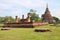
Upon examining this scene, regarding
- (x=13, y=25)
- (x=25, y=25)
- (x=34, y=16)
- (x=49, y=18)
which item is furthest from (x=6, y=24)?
(x=34, y=16)

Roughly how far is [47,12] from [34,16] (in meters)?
8.20

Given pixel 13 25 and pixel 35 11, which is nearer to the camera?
pixel 13 25

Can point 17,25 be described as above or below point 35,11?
below

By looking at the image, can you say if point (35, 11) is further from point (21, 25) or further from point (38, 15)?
point (21, 25)

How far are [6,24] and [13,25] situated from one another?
4.96 ft

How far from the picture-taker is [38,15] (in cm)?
6681

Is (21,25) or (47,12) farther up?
(47,12)

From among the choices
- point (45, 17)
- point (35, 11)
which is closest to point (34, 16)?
point (35, 11)

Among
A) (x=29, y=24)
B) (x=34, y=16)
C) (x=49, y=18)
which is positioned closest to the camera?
(x=29, y=24)

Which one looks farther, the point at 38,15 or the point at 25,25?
the point at 38,15

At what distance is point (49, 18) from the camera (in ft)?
185

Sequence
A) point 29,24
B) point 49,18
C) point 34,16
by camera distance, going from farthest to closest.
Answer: point 34,16 → point 49,18 → point 29,24

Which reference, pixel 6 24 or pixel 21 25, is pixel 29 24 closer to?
pixel 21 25

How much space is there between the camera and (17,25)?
28.2 m
